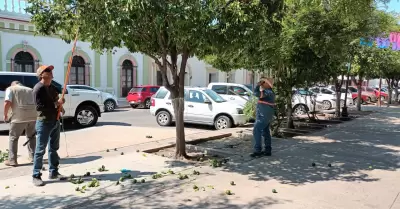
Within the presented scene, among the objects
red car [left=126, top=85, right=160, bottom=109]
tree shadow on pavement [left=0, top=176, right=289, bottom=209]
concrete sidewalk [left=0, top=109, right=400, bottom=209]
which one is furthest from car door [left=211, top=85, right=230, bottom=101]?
tree shadow on pavement [left=0, top=176, right=289, bottom=209]

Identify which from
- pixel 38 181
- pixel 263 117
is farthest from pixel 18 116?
pixel 263 117

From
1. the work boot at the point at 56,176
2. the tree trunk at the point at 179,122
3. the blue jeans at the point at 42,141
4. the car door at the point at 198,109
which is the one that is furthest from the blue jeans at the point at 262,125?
the car door at the point at 198,109

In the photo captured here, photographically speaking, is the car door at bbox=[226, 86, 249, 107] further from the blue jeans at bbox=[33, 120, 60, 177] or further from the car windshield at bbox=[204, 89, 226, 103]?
the blue jeans at bbox=[33, 120, 60, 177]

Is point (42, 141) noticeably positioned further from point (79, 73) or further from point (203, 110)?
point (79, 73)

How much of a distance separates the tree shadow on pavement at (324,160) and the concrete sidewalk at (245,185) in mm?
16

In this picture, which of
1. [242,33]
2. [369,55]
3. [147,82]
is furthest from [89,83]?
[242,33]

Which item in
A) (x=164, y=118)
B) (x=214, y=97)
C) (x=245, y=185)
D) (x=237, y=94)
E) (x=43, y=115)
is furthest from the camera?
(x=237, y=94)

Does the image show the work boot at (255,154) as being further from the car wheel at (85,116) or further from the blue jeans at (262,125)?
the car wheel at (85,116)

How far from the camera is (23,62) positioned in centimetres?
2241

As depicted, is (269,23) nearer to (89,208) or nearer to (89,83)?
(89,208)

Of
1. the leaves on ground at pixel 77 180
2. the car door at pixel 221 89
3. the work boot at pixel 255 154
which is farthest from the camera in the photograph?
the car door at pixel 221 89

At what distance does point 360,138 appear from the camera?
33.5ft

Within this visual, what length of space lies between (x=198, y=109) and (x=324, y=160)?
592 centimetres

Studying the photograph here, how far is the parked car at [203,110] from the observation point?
39.5ft
